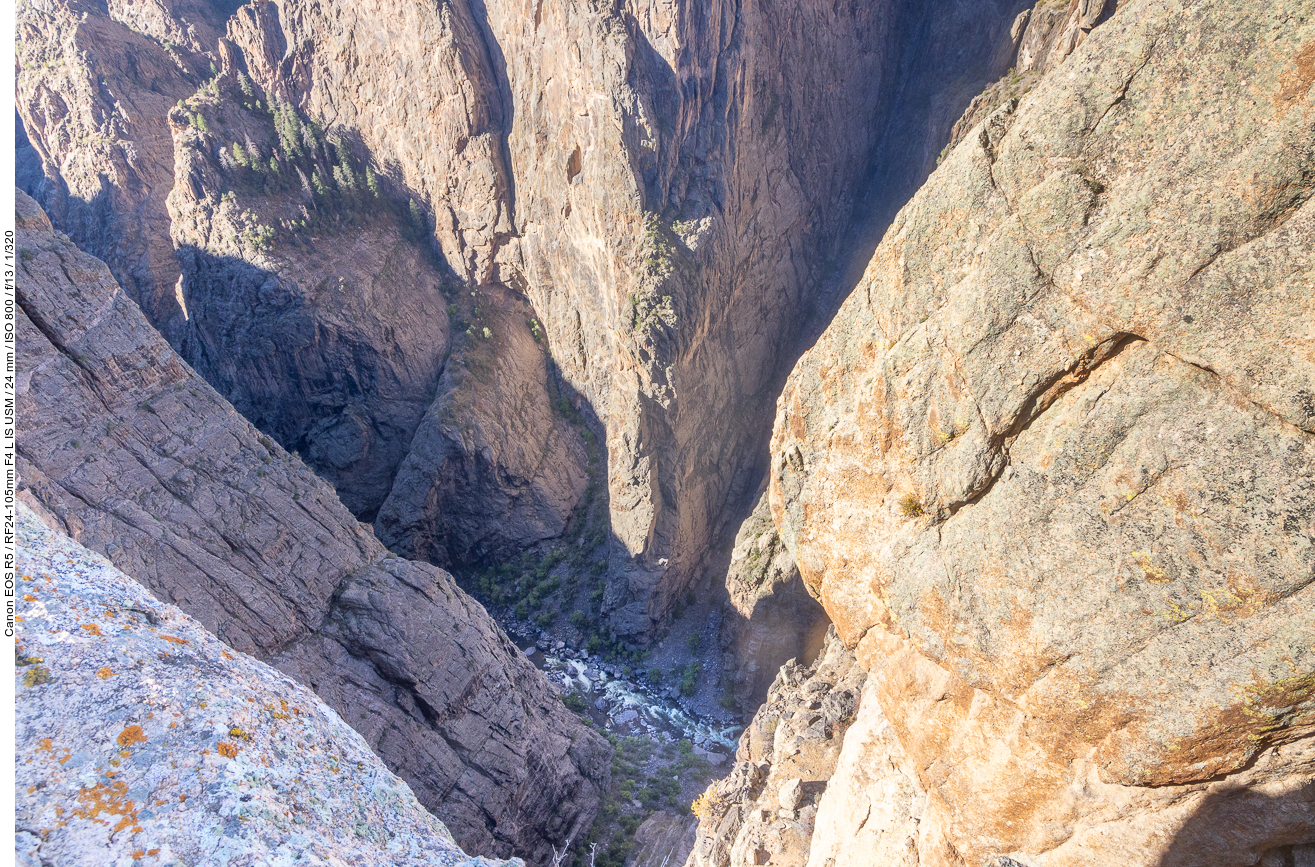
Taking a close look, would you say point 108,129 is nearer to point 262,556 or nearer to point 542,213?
point 542,213

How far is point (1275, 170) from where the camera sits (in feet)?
18.2

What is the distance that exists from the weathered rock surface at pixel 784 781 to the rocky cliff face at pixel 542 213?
561 inches

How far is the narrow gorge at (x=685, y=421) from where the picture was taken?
5938 millimetres

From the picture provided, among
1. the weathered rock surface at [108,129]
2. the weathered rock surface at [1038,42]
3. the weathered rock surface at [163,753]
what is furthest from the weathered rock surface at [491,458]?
the weathered rock surface at [163,753]

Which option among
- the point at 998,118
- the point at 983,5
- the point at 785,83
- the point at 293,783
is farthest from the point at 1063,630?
the point at 983,5

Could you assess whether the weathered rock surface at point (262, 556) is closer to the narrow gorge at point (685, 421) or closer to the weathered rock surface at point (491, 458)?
Answer: the narrow gorge at point (685, 421)

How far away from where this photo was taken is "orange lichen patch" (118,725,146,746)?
4.07 metres

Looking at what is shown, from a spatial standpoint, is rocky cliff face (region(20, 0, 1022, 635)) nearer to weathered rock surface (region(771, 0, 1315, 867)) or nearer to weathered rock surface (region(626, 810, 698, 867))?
weathered rock surface (region(626, 810, 698, 867))

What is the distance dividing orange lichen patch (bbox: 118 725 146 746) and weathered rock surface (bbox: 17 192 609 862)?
43.4 ft

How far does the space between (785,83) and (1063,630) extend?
103 feet

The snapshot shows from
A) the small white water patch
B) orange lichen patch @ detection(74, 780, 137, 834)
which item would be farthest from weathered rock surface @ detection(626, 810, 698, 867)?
orange lichen patch @ detection(74, 780, 137, 834)

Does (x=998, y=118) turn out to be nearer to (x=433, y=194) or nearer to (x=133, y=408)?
(x=133, y=408)

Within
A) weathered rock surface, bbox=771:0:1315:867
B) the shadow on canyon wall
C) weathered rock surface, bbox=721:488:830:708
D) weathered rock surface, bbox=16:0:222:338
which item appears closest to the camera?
weathered rock surface, bbox=771:0:1315:867

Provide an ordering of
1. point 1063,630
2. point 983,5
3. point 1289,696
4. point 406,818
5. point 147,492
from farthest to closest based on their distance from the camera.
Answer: point 983,5 < point 147,492 < point 1063,630 < point 1289,696 < point 406,818
